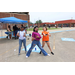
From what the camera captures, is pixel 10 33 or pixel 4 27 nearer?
pixel 10 33

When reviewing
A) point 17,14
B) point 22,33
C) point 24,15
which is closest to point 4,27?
point 17,14

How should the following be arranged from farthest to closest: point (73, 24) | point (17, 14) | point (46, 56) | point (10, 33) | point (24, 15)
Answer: point (73, 24) → point (24, 15) → point (17, 14) → point (10, 33) → point (46, 56)

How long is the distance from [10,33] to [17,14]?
34231 millimetres

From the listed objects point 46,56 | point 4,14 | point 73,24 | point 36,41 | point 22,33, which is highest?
point 4,14

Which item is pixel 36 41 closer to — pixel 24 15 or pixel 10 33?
pixel 10 33

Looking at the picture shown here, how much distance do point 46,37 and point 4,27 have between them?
121 ft

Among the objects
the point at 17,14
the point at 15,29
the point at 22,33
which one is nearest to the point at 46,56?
the point at 22,33

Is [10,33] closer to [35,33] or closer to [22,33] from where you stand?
[22,33]

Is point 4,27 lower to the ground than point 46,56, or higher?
higher

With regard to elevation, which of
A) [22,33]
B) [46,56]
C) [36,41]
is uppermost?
[22,33]

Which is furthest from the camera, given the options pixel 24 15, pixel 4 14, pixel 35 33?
pixel 24 15

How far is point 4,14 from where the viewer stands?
35.6 meters

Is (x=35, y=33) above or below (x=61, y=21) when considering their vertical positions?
below

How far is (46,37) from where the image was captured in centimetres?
404
